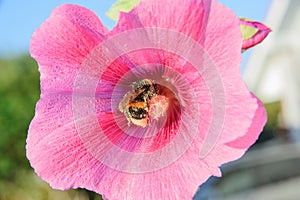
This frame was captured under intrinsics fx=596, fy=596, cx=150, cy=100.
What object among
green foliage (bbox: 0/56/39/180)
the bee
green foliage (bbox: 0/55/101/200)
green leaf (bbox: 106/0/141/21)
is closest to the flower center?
the bee

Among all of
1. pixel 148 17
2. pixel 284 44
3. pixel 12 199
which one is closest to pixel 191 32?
pixel 148 17

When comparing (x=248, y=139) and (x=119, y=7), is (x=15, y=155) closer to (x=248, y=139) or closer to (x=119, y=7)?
(x=119, y=7)

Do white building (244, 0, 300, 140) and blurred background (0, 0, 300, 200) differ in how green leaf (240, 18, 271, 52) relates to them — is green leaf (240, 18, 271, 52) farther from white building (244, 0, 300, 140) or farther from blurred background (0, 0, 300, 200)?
white building (244, 0, 300, 140)

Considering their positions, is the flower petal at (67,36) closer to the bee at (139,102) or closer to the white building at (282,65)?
the bee at (139,102)

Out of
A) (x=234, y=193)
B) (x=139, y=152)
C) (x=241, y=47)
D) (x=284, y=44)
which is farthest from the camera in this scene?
(x=284, y=44)

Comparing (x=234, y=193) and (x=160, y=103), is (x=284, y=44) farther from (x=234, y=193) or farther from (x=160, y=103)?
(x=160, y=103)

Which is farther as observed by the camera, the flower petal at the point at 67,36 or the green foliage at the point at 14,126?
the green foliage at the point at 14,126

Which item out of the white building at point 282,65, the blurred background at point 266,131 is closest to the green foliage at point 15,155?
the blurred background at point 266,131
